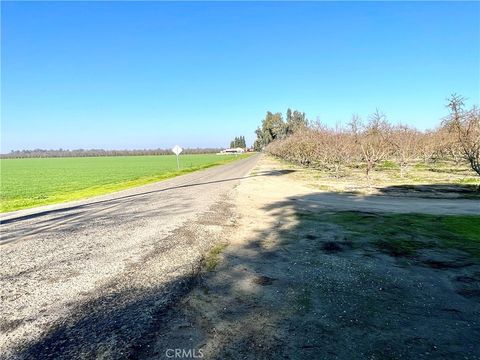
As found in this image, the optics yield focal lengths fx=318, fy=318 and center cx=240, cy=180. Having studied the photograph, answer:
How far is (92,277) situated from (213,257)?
2.80 meters

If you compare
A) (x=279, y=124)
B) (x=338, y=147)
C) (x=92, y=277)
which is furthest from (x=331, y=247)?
(x=279, y=124)

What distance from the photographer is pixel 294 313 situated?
5105 mm

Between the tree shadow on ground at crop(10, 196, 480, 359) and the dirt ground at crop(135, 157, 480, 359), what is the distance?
0.02 metres

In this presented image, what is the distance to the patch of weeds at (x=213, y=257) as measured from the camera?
A: 7.43 metres

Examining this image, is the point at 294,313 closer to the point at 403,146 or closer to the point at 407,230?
Answer: the point at 407,230

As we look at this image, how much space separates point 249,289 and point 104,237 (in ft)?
20.4

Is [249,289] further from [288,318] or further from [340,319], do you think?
[340,319]

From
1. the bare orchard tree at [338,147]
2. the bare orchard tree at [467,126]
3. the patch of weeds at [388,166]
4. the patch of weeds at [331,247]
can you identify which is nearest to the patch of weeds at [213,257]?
the patch of weeds at [331,247]

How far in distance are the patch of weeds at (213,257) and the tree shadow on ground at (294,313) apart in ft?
0.91

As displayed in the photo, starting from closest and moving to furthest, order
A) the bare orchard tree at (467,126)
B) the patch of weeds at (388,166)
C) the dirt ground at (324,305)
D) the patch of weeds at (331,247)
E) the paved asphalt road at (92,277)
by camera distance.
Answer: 1. the dirt ground at (324,305)
2. the paved asphalt road at (92,277)
3. the patch of weeds at (331,247)
4. the bare orchard tree at (467,126)
5. the patch of weeds at (388,166)

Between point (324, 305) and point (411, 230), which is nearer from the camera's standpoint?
point (324, 305)

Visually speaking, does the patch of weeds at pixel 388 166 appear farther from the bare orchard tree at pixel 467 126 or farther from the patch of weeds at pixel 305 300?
the patch of weeds at pixel 305 300

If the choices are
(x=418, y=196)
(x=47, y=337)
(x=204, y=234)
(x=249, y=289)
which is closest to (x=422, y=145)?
(x=418, y=196)

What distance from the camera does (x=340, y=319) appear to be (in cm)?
489
